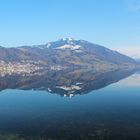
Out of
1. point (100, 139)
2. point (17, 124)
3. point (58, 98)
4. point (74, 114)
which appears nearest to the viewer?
point (100, 139)

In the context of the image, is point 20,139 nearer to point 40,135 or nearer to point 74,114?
point 40,135

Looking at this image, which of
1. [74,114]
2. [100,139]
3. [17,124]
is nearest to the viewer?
[100,139]

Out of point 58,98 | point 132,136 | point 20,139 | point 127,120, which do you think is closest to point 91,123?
point 127,120

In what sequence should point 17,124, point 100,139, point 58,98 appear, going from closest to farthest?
point 100,139, point 17,124, point 58,98

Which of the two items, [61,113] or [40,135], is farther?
[61,113]

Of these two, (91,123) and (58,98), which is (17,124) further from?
(58,98)

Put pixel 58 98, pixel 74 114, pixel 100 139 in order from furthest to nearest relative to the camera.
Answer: pixel 58 98 → pixel 74 114 → pixel 100 139

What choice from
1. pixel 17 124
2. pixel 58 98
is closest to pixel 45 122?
pixel 17 124

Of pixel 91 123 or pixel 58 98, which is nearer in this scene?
pixel 91 123
